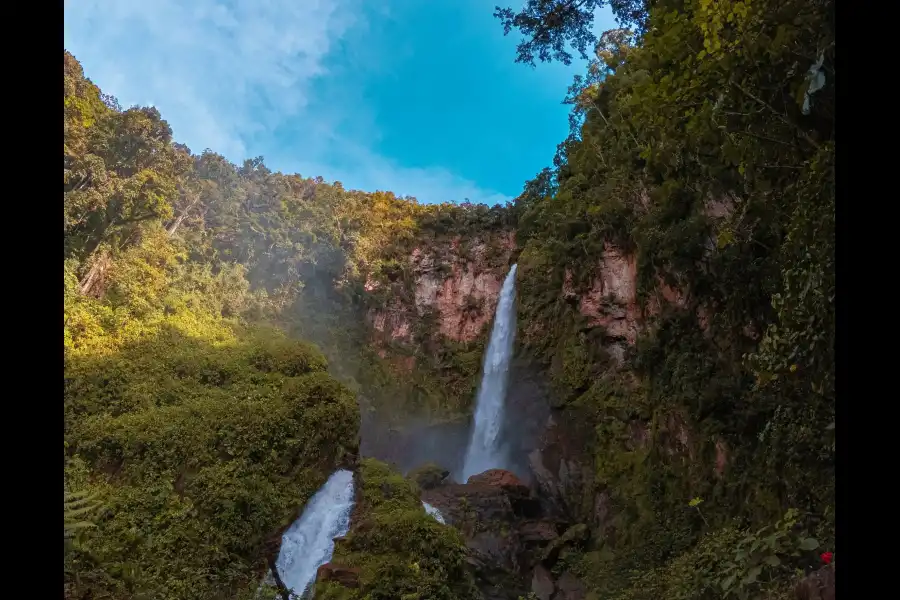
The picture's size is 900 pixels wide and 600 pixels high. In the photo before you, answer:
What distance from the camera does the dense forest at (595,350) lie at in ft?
15.3

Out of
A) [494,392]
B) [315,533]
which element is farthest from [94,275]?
[494,392]

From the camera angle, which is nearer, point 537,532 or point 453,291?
point 537,532

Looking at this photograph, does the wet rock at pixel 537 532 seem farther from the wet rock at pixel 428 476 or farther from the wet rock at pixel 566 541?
the wet rock at pixel 428 476

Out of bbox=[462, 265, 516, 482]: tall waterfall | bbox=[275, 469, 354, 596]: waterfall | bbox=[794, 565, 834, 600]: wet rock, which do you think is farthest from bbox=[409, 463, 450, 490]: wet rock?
bbox=[794, 565, 834, 600]: wet rock

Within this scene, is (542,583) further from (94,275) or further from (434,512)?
(94,275)

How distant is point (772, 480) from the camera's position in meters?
7.92

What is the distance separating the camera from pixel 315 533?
434 inches

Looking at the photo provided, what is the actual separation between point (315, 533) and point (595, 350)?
8.79m

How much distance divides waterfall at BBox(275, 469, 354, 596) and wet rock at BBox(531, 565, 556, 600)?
174 inches
